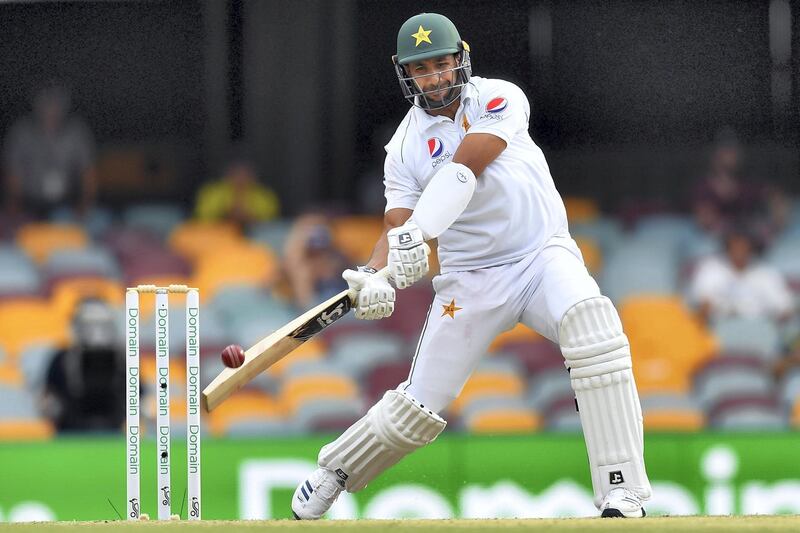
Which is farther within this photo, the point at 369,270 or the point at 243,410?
the point at 243,410

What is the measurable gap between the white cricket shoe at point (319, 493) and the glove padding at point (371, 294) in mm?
651

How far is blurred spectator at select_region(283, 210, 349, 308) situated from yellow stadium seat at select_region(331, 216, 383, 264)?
0.36 ft

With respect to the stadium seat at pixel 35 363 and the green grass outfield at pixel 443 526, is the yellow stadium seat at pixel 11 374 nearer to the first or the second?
the stadium seat at pixel 35 363

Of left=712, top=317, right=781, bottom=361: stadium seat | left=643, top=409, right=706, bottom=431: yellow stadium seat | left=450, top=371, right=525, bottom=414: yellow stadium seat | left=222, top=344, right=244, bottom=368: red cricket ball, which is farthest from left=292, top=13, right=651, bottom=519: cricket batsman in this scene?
left=712, top=317, right=781, bottom=361: stadium seat

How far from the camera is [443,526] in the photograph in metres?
3.93

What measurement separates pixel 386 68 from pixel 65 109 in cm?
209

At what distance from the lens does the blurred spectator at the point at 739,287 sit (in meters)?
9.23

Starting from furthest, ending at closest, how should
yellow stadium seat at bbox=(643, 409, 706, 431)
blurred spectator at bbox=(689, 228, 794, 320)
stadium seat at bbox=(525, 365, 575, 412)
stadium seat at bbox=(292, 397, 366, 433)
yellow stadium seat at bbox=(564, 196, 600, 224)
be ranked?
yellow stadium seat at bbox=(564, 196, 600, 224), blurred spectator at bbox=(689, 228, 794, 320), stadium seat at bbox=(525, 365, 575, 412), yellow stadium seat at bbox=(643, 409, 706, 431), stadium seat at bbox=(292, 397, 366, 433)

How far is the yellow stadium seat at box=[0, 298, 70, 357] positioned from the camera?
8820mm

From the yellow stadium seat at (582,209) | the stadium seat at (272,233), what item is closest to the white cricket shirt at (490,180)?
the stadium seat at (272,233)

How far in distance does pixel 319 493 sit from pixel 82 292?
13.6 feet

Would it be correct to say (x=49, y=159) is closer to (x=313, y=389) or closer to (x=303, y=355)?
(x=303, y=355)

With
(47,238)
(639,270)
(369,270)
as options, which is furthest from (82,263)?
(369,270)

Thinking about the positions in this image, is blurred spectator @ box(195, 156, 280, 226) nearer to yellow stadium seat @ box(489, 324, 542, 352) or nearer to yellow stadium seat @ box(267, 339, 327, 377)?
yellow stadium seat @ box(267, 339, 327, 377)
